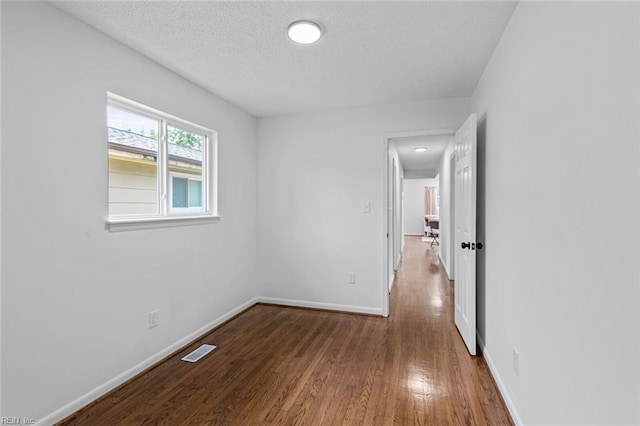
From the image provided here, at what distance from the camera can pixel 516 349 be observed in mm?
1806

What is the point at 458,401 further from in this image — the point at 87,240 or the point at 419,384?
the point at 87,240

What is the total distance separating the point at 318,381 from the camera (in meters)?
2.25

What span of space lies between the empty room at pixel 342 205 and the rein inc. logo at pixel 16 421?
13 millimetres

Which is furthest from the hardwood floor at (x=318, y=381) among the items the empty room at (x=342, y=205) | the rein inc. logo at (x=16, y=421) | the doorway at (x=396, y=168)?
the doorway at (x=396, y=168)

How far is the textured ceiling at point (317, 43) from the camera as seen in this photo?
1820mm

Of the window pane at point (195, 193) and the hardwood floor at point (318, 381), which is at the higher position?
the window pane at point (195, 193)

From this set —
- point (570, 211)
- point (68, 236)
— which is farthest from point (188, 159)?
point (570, 211)

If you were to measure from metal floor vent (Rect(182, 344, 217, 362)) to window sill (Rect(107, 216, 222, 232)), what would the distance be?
3.66 feet

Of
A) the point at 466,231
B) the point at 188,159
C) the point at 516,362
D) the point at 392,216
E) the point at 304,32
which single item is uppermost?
the point at 304,32

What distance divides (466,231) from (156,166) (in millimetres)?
2765

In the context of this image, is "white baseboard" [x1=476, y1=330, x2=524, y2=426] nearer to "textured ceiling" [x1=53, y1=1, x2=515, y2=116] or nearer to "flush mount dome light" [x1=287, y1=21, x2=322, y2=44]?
"textured ceiling" [x1=53, y1=1, x2=515, y2=116]

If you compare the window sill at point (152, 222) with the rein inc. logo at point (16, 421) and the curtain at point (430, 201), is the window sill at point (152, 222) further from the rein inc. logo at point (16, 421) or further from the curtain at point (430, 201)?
the curtain at point (430, 201)

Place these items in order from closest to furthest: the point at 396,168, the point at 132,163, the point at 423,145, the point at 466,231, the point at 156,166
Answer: the point at 132,163 → the point at 156,166 → the point at 466,231 → the point at 423,145 → the point at 396,168

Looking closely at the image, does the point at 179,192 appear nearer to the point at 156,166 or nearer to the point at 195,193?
the point at 195,193
